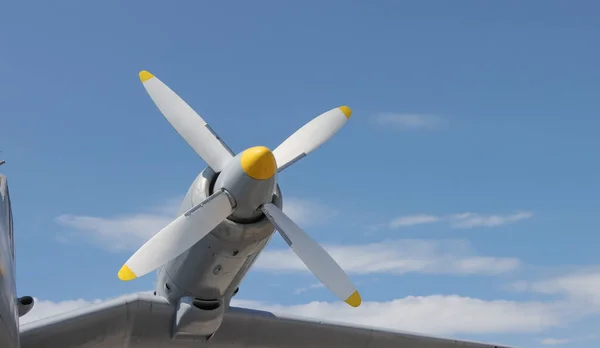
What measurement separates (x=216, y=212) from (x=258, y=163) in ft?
4.43

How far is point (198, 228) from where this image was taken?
14531 millimetres

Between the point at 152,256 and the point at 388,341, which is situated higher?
the point at 152,256

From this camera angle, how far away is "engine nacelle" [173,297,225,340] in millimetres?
15812

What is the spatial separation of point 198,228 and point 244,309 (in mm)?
3295

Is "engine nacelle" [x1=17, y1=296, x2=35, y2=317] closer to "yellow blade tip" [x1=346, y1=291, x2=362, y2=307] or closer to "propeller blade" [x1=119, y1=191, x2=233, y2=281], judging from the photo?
"propeller blade" [x1=119, y1=191, x2=233, y2=281]

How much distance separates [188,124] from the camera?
16609mm

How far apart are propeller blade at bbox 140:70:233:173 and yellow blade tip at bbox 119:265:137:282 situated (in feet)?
9.77

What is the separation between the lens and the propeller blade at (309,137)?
16.6m

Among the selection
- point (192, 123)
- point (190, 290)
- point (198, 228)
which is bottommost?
point (190, 290)

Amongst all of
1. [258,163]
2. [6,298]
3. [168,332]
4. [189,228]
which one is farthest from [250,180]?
[6,298]

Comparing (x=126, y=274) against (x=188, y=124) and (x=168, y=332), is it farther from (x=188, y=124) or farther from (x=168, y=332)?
(x=188, y=124)

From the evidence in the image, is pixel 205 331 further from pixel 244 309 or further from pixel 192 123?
pixel 192 123

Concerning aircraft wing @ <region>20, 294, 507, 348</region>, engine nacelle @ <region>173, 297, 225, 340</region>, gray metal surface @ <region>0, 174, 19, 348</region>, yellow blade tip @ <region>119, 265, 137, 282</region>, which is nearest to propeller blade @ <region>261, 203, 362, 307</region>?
engine nacelle @ <region>173, 297, 225, 340</region>

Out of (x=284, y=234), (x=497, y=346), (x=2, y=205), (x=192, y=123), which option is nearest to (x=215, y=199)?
(x=284, y=234)
